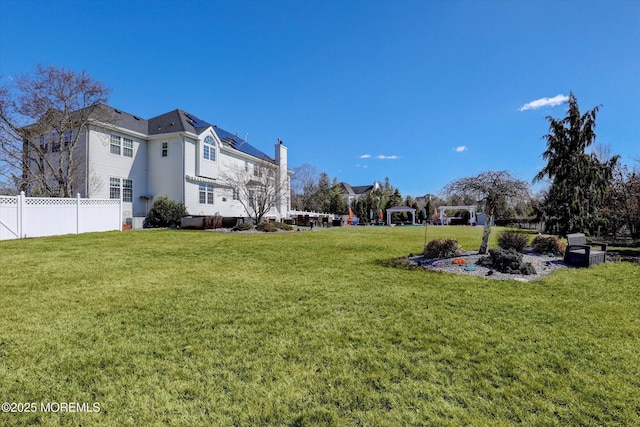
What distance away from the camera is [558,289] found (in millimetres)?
5656

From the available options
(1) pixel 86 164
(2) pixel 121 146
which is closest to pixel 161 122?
(2) pixel 121 146

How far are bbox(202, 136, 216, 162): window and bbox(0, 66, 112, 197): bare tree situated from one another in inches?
254

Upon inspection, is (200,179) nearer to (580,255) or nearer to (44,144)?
(44,144)

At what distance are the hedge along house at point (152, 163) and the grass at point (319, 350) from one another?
15589mm

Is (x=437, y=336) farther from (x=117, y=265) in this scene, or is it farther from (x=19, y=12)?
(x=19, y=12)

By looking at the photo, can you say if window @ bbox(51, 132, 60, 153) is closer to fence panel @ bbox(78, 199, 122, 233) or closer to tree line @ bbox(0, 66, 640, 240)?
tree line @ bbox(0, 66, 640, 240)

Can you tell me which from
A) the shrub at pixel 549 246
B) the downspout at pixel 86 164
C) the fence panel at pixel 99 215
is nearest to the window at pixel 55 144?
the downspout at pixel 86 164

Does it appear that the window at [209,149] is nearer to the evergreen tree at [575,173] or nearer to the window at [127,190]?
the window at [127,190]

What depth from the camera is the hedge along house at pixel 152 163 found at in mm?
18859

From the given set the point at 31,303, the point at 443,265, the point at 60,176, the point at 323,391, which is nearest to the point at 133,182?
the point at 60,176

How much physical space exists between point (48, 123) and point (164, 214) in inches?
328

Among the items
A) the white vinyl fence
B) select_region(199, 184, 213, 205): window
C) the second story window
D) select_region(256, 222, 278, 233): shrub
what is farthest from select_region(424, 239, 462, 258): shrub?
the second story window

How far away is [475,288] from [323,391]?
4396 mm

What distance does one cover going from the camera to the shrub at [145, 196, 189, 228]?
1966cm
